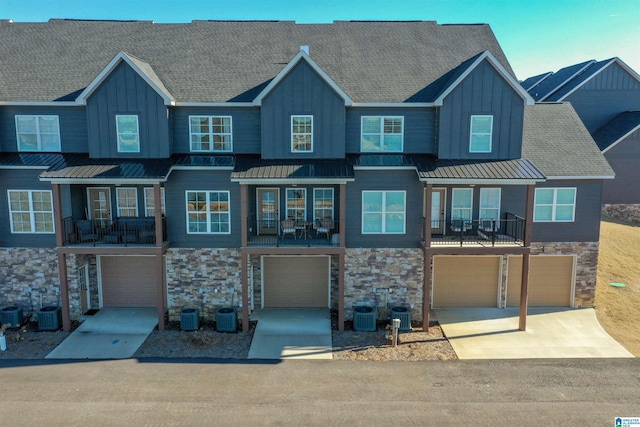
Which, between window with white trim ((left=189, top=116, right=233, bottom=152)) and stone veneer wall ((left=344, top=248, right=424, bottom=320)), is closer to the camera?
stone veneer wall ((left=344, top=248, right=424, bottom=320))

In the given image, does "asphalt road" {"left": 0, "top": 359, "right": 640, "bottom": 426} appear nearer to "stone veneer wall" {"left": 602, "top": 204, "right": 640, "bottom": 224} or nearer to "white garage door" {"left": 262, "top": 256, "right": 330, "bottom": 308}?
"white garage door" {"left": 262, "top": 256, "right": 330, "bottom": 308}

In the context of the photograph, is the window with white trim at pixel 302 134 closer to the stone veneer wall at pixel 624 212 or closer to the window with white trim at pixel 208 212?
the window with white trim at pixel 208 212

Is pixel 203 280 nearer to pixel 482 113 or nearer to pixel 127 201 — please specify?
pixel 127 201

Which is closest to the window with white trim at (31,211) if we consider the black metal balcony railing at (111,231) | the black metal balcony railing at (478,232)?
the black metal balcony railing at (111,231)

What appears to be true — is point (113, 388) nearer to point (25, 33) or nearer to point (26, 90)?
point (26, 90)

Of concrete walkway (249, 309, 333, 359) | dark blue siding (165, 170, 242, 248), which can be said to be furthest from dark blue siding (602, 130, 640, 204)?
dark blue siding (165, 170, 242, 248)
